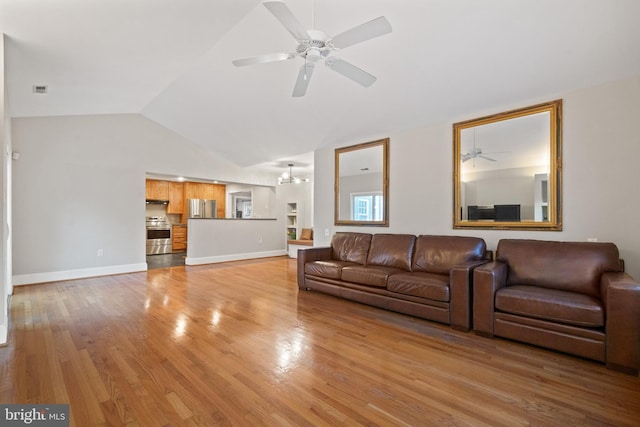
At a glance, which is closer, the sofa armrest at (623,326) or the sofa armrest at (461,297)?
the sofa armrest at (623,326)

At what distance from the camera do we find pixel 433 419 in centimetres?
163

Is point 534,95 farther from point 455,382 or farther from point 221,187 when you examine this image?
point 221,187

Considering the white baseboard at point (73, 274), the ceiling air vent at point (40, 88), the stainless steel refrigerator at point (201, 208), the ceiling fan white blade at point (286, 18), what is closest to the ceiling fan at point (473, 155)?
A: the ceiling fan white blade at point (286, 18)

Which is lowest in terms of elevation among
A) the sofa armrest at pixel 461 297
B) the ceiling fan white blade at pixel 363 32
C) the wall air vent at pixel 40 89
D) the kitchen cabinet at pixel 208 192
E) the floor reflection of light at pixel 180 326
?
the floor reflection of light at pixel 180 326

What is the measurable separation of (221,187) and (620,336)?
9.69 m

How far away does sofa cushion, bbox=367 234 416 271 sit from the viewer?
3.92 meters

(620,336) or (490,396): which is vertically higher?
(620,336)

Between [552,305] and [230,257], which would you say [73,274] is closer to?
[230,257]

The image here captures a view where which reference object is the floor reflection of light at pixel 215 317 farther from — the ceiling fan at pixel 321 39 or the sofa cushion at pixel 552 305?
the sofa cushion at pixel 552 305

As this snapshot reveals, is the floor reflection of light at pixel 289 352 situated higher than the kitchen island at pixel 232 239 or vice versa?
the kitchen island at pixel 232 239

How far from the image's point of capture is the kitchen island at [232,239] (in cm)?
683

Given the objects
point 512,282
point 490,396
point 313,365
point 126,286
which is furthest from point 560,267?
point 126,286

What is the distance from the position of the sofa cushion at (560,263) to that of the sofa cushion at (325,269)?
1.89 meters

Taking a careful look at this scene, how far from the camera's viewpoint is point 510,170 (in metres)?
3.46
